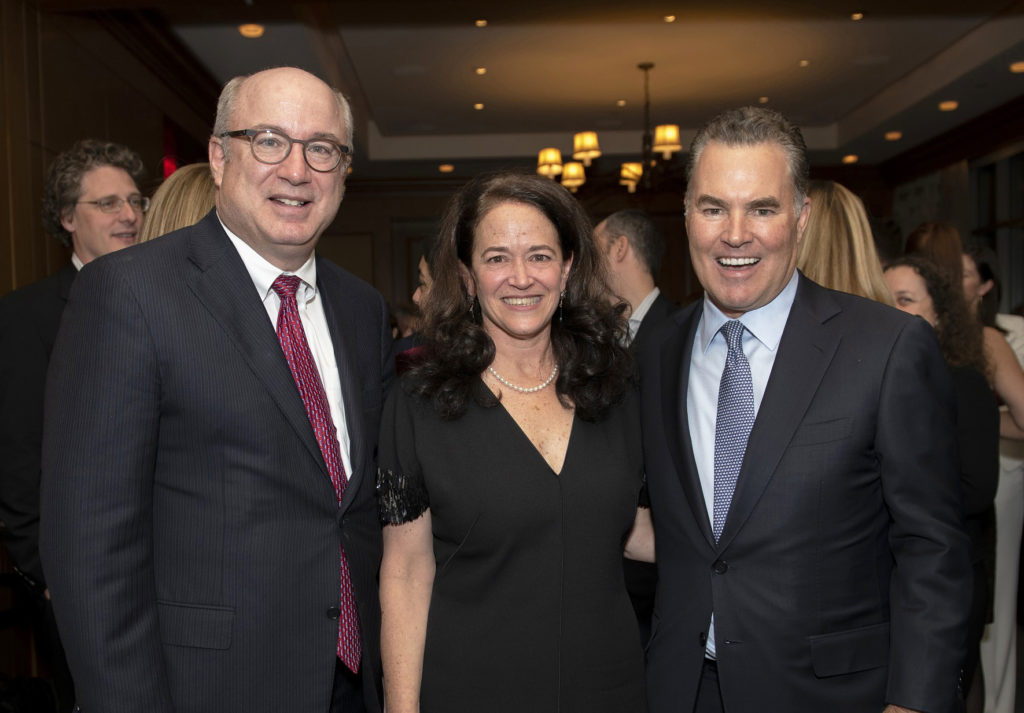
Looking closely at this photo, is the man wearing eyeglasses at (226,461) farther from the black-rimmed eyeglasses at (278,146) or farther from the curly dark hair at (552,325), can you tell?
the curly dark hair at (552,325)

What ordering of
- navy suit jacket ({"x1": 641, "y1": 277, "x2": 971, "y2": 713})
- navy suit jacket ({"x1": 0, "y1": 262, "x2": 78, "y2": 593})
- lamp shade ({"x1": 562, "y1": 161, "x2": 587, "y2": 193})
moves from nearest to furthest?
navy suit jacket ({"x1": 641, "y1": 277, "x2": 971, "y2": 713}), navy suit jacket ({"x1": 0, "y1": 262, "x2": 78, "y2": 593}), lamp shade ({"x1": 562, "y1": 161, "x2": 587, "y2": 193})

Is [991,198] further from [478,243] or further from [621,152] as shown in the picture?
[478,243]

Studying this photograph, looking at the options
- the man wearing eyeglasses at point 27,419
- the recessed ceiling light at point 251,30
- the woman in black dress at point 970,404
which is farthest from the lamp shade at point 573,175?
the man wearing eyeglasses at point 27,419

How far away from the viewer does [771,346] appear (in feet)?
5.85

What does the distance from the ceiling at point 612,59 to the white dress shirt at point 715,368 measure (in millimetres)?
3909

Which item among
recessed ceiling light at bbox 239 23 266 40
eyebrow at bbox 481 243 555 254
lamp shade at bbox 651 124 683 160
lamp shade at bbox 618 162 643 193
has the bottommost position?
eyebrow at bbox 481 243 555 254

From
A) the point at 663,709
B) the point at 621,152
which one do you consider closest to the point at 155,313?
the point at 663,709

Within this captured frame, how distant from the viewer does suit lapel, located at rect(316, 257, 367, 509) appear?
177 cm

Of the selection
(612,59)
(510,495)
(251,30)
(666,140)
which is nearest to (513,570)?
(510,495)

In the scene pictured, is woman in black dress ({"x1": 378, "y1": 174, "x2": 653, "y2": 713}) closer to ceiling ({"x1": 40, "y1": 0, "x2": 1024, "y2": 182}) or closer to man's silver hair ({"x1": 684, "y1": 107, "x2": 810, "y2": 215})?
man's silver hair ({"x1": 684, "y1": 107, "x2": 810, "y2": 215})

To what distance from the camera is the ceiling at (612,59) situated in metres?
6.65

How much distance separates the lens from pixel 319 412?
172 cm

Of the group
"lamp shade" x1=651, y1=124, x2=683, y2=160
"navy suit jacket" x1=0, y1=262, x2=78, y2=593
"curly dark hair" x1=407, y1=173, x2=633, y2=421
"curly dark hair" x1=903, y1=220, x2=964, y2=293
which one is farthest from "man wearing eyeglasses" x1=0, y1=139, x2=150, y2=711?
"lamp shade" x1=651, y1=124, x2=683, y2=160

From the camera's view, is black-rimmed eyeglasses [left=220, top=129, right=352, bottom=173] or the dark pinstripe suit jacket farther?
black-rimmed eyeglasses [left=220, top=129, right=352, bottom=173]
